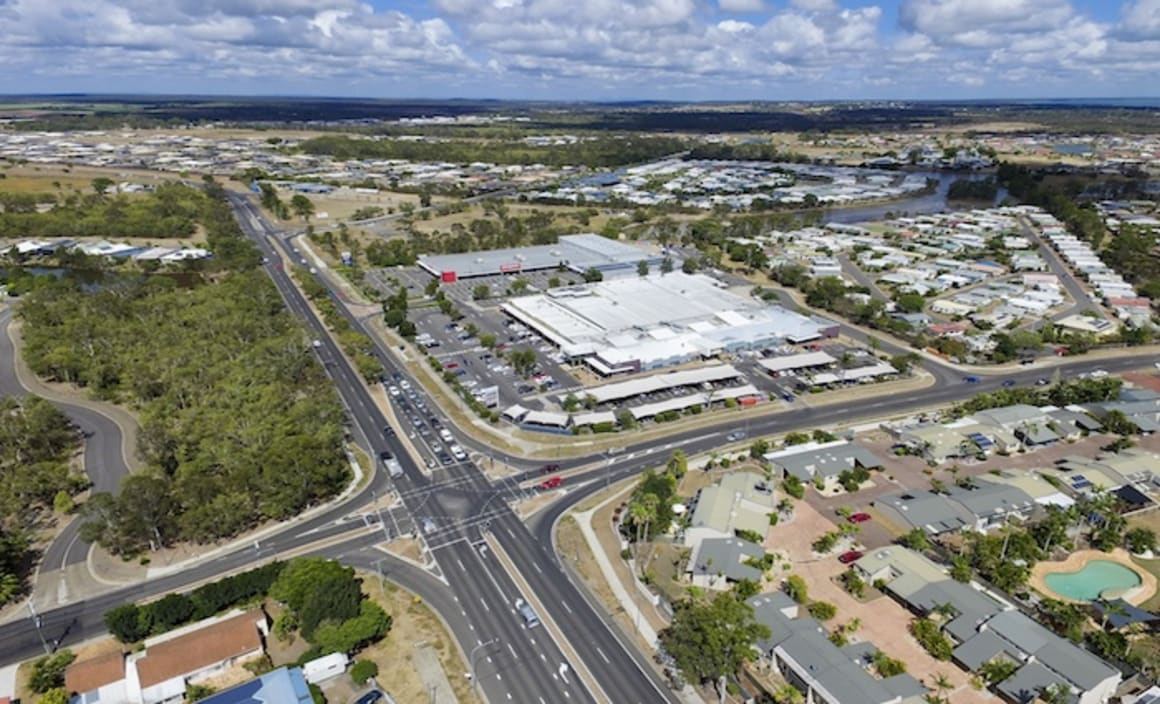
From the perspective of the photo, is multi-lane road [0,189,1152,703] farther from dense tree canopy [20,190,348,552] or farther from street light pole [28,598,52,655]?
dense tree canopy [20,190,348,552]

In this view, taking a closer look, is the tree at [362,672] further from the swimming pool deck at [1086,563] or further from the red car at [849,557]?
the swimming pool deck at [1086,563]

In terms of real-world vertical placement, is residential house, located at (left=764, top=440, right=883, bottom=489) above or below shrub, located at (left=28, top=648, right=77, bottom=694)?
above

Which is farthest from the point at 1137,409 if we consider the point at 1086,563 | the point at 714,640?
the point at 714,640

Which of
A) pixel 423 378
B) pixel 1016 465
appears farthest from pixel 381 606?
pixel 1016 465

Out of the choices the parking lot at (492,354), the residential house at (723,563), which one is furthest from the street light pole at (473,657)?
the parking lot at (492,354)

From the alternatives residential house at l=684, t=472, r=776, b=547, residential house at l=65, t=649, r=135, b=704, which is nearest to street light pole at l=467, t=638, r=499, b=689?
residential house at l=684, t=472, r=776, b=547
